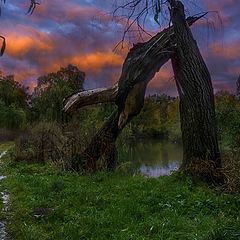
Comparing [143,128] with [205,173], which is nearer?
[205,173]

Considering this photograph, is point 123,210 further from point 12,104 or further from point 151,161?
point 12,104

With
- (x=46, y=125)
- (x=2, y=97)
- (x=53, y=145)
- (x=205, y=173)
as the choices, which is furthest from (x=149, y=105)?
(x=205, y=173)

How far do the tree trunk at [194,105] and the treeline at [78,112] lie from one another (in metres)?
6.06

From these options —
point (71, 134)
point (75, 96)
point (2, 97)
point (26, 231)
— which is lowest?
point (26, 231)

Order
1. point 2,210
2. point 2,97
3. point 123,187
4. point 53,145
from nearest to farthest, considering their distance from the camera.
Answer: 1. point 2,210
2. point 123,187
3. point 53,145
4. point 2,97

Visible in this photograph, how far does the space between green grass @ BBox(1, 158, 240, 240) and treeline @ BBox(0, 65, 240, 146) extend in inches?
262

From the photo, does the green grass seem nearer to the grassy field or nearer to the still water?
the grassy field

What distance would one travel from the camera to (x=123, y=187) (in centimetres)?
1310

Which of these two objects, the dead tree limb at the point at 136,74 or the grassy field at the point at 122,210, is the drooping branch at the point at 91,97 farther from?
the grassy field at the point at 122,210

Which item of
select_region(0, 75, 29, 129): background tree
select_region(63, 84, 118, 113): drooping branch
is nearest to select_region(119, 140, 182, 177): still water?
select_region(63, 84, 118, 113): drooping branch

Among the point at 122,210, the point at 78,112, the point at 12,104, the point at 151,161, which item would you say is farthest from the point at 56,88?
the point at 122,210

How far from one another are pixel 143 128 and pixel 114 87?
241ft

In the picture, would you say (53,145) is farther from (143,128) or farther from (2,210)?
(143,128)

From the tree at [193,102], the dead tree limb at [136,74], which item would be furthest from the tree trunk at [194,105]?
the dead tree limb at [136,74]
